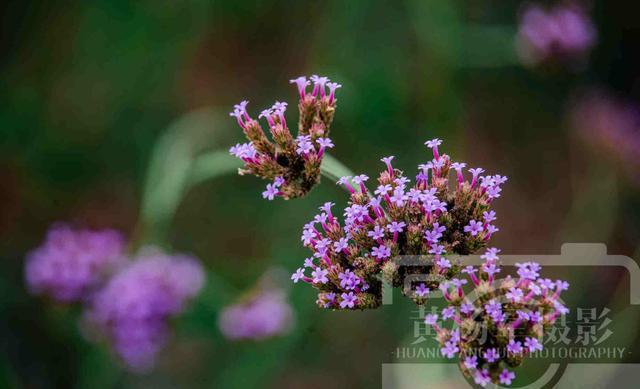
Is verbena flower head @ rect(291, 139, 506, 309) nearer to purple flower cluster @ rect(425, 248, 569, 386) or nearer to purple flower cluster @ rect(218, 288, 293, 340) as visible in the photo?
purple flower cluster @ rect(425, 248, 569, 386)

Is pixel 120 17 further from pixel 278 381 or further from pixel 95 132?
pixel 278 381

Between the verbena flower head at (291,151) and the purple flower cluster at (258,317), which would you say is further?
the purple flower cluster at (258,317)

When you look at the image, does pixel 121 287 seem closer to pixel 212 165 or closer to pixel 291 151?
pixel 212 165

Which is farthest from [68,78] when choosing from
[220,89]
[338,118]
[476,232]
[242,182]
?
[476,232]

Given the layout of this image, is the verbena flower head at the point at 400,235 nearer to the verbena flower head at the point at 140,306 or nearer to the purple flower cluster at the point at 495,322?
the purple flower cluster at the point at 495,322

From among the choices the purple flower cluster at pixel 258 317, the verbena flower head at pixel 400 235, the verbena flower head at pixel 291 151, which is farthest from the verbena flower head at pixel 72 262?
the verbena flower head at pixel 400 235

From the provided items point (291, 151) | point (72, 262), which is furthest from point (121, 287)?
point (291, 151)
